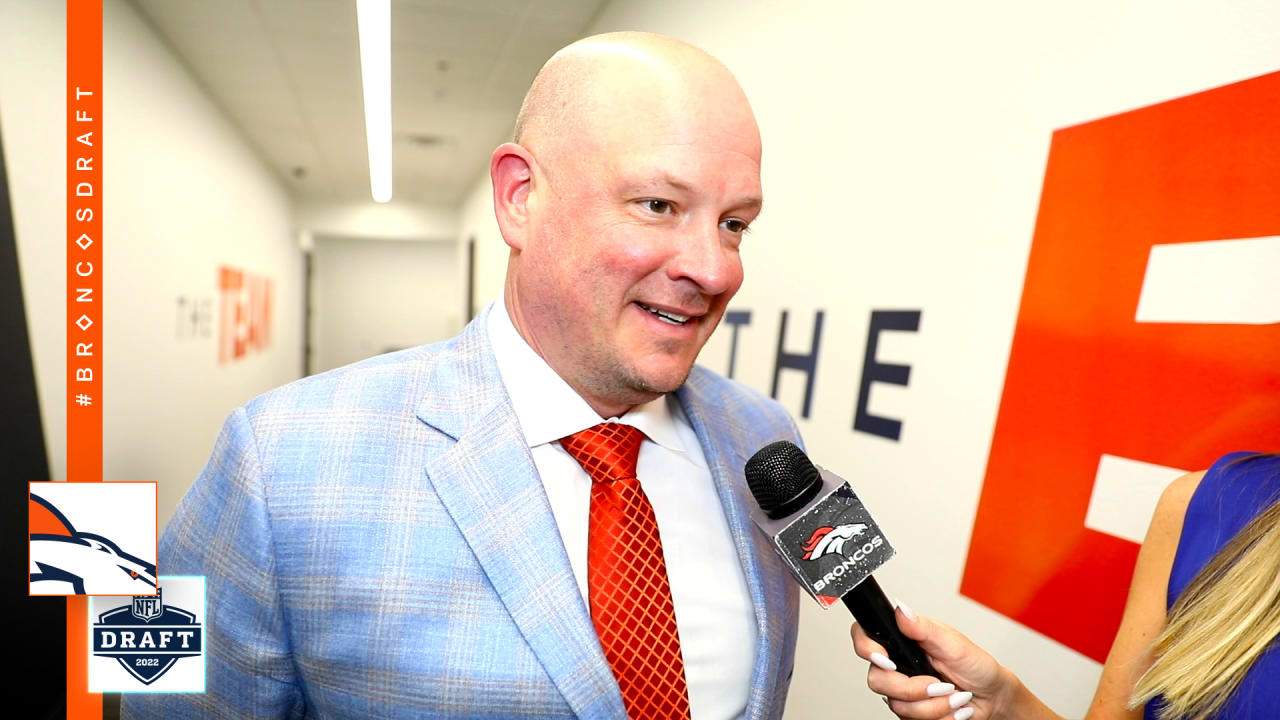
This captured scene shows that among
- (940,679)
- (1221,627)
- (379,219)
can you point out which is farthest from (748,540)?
(379,219)

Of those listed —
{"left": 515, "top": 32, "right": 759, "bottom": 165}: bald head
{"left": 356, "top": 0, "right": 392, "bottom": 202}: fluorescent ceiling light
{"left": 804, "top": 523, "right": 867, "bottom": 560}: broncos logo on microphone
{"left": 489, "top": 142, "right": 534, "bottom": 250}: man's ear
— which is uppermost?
{"left": 356, "top": 0, "right": 392, "bottom": 202}: fluorescent ceiling light

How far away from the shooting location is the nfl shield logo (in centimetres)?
94

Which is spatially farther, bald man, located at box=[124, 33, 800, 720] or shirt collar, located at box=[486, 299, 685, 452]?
shirt collar, located at box=[486, 299, 685, 452]

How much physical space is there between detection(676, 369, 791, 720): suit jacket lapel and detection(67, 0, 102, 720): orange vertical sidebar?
0.91 metres

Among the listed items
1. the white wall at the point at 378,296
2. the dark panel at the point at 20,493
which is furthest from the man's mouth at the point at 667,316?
the white wall at the point at 378,296

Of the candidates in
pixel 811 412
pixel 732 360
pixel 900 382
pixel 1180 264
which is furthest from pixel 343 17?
pixel 1180 264

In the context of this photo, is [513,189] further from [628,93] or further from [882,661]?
[882,661]

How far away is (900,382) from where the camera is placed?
167cm

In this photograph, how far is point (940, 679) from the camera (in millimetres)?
782

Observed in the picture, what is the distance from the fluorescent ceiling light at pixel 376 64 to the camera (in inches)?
122

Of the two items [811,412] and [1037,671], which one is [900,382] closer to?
[811,412]

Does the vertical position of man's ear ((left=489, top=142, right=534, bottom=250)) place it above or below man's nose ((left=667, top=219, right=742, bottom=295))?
above

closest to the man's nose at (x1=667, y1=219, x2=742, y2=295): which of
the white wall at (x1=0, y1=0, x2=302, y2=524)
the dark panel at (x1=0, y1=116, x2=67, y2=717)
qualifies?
the dark panel at (x1=0, y1=116, x2=67, y2=717)

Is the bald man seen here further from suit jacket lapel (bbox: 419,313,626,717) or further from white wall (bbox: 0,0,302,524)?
white wall (bbox: 0,0,302,524)
